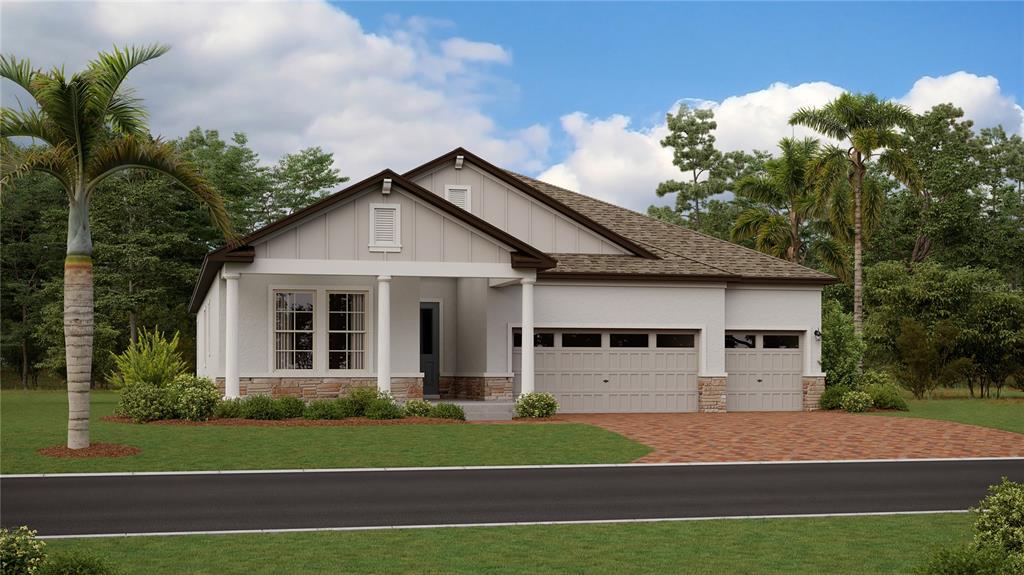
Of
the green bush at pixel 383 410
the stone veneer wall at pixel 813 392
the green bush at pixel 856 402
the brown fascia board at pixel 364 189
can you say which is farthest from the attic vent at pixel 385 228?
the green bush at pixel 856 402

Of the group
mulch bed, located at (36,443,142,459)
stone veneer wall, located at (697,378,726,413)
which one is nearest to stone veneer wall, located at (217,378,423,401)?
mulch bed, located at (36,443,142,459)

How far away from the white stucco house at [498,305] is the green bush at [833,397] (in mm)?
316

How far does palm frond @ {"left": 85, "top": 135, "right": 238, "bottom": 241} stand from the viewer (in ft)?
62.0

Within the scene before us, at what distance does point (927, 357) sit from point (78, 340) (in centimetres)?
3197

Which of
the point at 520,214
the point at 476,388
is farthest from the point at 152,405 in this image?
the point at 520,214

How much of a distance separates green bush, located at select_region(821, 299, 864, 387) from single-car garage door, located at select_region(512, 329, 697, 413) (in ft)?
16.8

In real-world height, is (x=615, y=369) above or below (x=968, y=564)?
above

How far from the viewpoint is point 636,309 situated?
2948cm

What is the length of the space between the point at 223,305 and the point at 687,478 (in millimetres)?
15761

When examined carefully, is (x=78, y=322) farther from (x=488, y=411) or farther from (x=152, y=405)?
(x=488, y=411)

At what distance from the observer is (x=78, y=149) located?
18766mm

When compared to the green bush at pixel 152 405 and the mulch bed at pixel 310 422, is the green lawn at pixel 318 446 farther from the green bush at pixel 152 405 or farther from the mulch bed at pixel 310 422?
the green bush at pixel 152 405

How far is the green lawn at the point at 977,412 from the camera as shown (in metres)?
26.8

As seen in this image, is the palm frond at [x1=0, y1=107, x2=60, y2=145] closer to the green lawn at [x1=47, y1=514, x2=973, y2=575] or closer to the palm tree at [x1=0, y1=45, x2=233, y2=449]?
the palm tree at [x1=0, y1=45, x2=233, y2=449]
